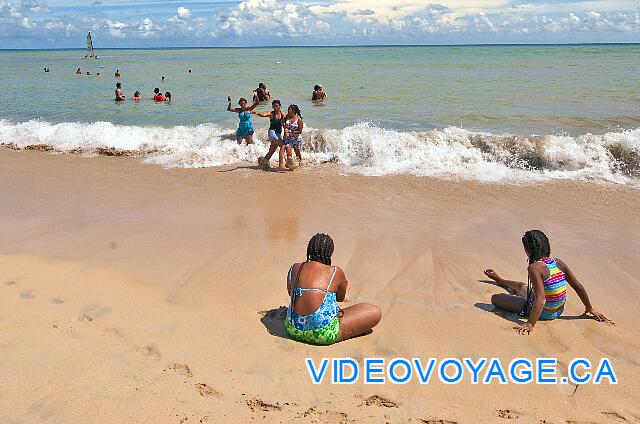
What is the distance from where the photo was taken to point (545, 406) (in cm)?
324

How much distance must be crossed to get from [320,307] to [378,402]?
2.92 feet

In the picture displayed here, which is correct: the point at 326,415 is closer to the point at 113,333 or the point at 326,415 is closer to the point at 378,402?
the point at 378,402

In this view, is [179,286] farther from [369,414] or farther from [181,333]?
[369,414]

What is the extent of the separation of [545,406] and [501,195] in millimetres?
5441

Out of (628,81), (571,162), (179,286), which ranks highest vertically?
(628,81)

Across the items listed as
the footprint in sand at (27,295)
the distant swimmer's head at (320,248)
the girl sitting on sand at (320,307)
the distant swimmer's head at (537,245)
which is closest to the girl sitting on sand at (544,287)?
the distant swimmer's head at (537,245)

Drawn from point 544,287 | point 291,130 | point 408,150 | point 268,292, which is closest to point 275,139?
point 291,130

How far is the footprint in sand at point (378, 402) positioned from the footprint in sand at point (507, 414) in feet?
2.03

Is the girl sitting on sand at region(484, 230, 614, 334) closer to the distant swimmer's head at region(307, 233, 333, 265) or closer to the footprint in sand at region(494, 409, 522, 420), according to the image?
the footprint in sand at region(494, 409, 522, 420)

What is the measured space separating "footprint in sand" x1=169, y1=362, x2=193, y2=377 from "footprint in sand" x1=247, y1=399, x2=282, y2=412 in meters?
0.52

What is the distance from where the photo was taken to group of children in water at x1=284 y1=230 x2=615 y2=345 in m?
3.92

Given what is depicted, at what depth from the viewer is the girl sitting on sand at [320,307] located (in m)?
3.91

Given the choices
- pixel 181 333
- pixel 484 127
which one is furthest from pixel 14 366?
pixel 484 127

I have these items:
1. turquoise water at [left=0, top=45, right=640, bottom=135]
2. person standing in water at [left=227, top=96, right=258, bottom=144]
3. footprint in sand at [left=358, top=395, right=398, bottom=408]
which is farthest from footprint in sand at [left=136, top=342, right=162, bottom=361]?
turquoise water at [left=0, top=45, right=640, bottom=135]
